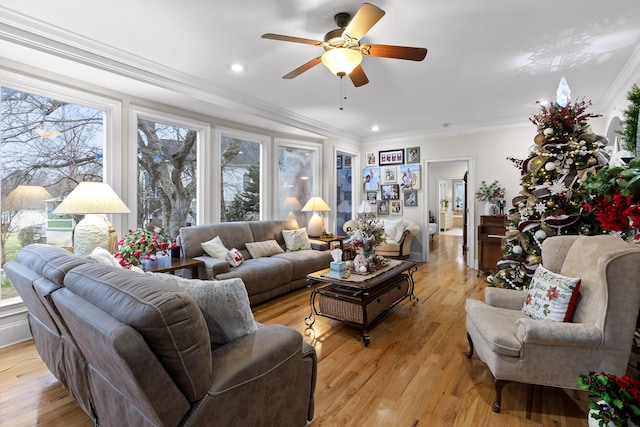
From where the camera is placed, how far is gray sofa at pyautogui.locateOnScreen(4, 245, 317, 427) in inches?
42.4

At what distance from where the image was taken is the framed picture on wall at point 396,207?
672 cm

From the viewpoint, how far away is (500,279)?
3.31 m

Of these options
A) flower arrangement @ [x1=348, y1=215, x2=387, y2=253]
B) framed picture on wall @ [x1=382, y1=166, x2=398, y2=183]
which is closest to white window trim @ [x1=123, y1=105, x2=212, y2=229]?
flower arrangement @ [x1=348, y1=215, x2=387, y2=253]

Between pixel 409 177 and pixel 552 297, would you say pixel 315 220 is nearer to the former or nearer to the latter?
pixel 409 177

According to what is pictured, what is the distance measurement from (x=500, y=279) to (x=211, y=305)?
10.1 ft

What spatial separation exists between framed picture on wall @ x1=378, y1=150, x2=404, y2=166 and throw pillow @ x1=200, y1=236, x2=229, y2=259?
14.0ft

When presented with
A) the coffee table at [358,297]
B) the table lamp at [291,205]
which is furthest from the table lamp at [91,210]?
the table lamp at [291,205]

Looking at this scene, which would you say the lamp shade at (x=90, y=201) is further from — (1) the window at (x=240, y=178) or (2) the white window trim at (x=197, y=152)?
(1) the window at (x=240, y=178)

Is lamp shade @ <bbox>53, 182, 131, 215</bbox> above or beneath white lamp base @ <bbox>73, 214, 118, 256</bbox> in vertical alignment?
above

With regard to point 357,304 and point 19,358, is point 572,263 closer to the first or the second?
point 357,304

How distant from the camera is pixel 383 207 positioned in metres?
6.91

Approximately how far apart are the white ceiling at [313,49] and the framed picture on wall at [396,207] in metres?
2.55

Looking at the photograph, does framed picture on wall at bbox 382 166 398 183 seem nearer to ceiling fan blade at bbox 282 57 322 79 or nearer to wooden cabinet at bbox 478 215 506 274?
wooden cabinet at bbox 478 215 506 274

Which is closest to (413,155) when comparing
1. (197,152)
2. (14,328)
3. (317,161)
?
(317,161)
